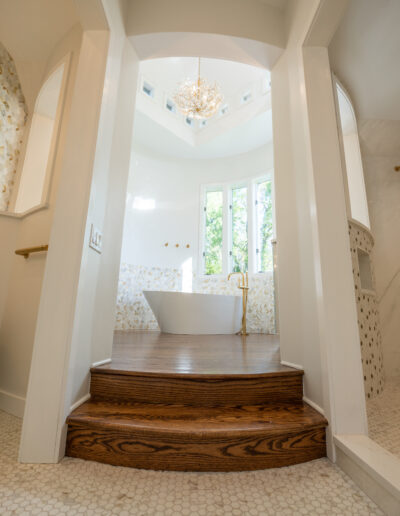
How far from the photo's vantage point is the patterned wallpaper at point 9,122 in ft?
7.09

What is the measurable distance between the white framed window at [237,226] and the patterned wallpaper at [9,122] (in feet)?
10.5

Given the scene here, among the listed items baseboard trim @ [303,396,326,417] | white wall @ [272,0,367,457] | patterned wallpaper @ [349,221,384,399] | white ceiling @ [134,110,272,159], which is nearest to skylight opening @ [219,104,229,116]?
white ceiling @ [134,110,272,159]

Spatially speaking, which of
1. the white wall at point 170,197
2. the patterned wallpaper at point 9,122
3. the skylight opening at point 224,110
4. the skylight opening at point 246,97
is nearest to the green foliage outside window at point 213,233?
the white wall at point 170,197

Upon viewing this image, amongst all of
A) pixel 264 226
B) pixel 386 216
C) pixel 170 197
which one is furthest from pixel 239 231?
pixel 386 216

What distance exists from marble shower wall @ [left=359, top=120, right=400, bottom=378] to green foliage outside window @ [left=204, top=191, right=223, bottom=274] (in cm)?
262

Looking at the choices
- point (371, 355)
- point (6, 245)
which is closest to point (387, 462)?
point (371, 355)

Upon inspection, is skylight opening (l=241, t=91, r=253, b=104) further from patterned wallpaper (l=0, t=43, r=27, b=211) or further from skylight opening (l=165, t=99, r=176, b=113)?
patterned wallpaper (l=0, t=43, r=27, b=211)

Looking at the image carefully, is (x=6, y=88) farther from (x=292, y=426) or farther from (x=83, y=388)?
(x=292, y=426)

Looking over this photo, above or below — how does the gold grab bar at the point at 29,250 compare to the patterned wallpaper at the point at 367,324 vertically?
above

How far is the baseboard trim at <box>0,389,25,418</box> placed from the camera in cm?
154

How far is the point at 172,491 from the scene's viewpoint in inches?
36.0

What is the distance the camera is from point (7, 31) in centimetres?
221

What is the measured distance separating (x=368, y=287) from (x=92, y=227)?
221cm

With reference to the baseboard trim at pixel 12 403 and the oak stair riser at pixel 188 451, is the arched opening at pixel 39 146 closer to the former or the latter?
the baseboard trim at pixel 12 403
